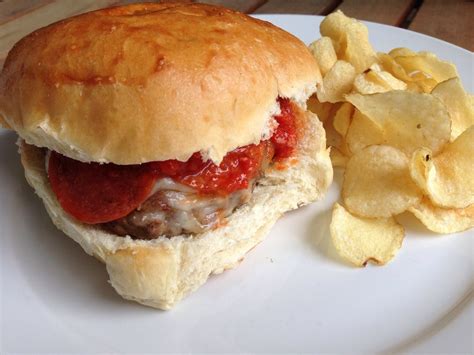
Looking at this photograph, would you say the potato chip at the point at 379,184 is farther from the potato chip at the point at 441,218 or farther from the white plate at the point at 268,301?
the white plate at the point at 268,301

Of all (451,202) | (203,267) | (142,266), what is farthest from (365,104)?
(142,266)

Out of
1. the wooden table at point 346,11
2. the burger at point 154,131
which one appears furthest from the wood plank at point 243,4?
the burger at point 154,131

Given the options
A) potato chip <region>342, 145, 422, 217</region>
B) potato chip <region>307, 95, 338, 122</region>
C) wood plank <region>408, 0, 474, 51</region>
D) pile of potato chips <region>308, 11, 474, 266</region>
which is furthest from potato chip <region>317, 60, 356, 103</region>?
wood plank <region>408, 0, 474, 51</region>

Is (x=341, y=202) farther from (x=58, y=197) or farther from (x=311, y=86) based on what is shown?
(x=58, y=197)

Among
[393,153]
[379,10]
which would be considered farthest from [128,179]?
[379,10]

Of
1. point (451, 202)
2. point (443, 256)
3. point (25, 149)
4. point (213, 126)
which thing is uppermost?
point (213, 126)

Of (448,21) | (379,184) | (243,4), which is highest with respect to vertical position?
(379,184)

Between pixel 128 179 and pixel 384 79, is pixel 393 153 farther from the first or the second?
pixel 128 179
